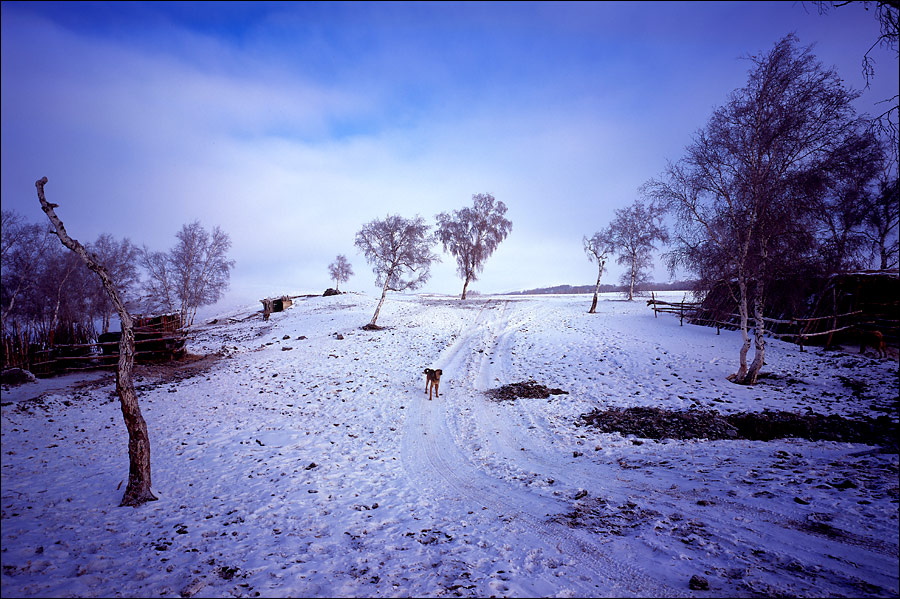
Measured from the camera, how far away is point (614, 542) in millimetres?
4551

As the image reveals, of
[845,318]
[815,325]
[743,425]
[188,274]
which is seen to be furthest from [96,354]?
[845,318]

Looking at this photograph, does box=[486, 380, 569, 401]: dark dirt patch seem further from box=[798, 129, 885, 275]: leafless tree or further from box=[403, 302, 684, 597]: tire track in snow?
box=[798, 129, 885, 275]: leafless tree

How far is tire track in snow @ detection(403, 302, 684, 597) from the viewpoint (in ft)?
12.6

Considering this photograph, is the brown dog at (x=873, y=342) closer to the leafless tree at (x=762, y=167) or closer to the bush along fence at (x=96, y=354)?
the leafless tree at (x=762, y=167)

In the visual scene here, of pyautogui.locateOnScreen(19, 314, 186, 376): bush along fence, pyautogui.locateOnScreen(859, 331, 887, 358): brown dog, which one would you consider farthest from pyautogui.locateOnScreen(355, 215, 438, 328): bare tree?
pyautogui.locateOnScreen(859, 331, 887, 358): brown dog

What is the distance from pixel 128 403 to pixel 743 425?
14.5 meters

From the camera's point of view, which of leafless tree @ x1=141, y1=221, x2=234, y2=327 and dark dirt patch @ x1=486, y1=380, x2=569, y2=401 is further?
leafless tree @ x1=141, y1=221, x2=234, y2=327

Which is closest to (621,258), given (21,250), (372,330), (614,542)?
(372,330)

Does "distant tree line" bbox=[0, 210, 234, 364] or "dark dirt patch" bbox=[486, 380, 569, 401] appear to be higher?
"distant tree line" bbox=[0, 210, 234, 364]

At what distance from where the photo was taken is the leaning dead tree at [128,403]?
6.05 metres

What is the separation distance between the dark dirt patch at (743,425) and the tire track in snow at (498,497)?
14.5 ft

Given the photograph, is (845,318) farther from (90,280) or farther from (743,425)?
(90,280)

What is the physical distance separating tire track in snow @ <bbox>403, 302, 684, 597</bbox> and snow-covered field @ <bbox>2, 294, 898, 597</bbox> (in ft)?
0.14

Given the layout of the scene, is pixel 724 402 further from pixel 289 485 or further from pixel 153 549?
pixel 153 549
